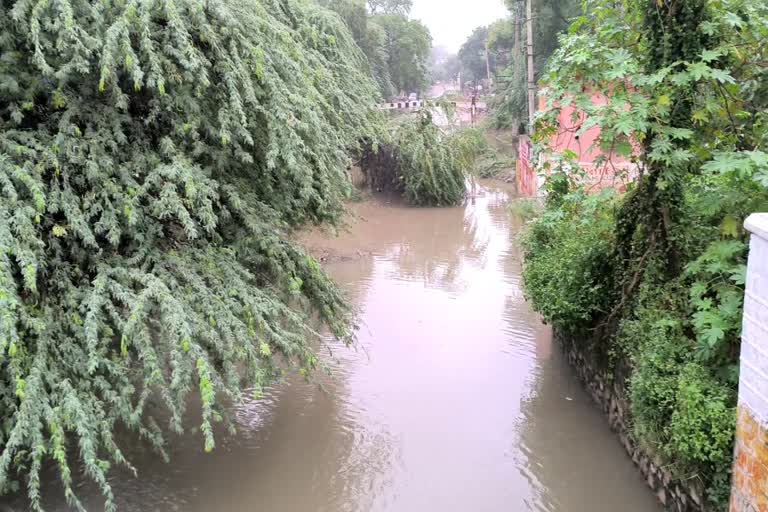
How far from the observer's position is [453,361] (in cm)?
912

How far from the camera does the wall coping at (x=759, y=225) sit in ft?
12.2

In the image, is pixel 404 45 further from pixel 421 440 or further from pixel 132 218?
pixel 132 218

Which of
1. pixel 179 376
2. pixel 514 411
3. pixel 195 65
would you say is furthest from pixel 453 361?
pixel 195 65

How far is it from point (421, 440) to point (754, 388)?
389 cm

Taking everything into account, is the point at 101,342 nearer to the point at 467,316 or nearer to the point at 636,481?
the point at 636,481

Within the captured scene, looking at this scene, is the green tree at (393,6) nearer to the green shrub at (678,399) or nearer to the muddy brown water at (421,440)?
the muddy brown water at (421,440)

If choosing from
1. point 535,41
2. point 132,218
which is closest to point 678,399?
point 132,218

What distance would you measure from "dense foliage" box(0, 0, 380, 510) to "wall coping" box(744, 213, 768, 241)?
371 cm

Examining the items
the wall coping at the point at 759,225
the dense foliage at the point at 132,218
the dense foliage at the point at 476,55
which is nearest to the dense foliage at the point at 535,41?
the dense foliage at the point at 132,218

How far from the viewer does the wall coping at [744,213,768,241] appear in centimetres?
371

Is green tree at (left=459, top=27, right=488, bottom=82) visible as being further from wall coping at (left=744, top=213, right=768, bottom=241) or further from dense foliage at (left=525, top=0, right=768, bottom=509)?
wall coping at (left=744, top=213, right=768, bottom=241)

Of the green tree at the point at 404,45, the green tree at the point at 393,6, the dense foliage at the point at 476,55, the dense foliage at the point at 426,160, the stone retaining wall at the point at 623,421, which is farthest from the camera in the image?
the dense foliage at the point at 476,55

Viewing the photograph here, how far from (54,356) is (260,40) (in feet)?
11.5

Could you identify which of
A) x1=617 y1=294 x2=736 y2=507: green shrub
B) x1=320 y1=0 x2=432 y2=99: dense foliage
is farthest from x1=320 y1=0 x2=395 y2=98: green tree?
x1=617 y1=294 x2=736 y2=507: green shrub
